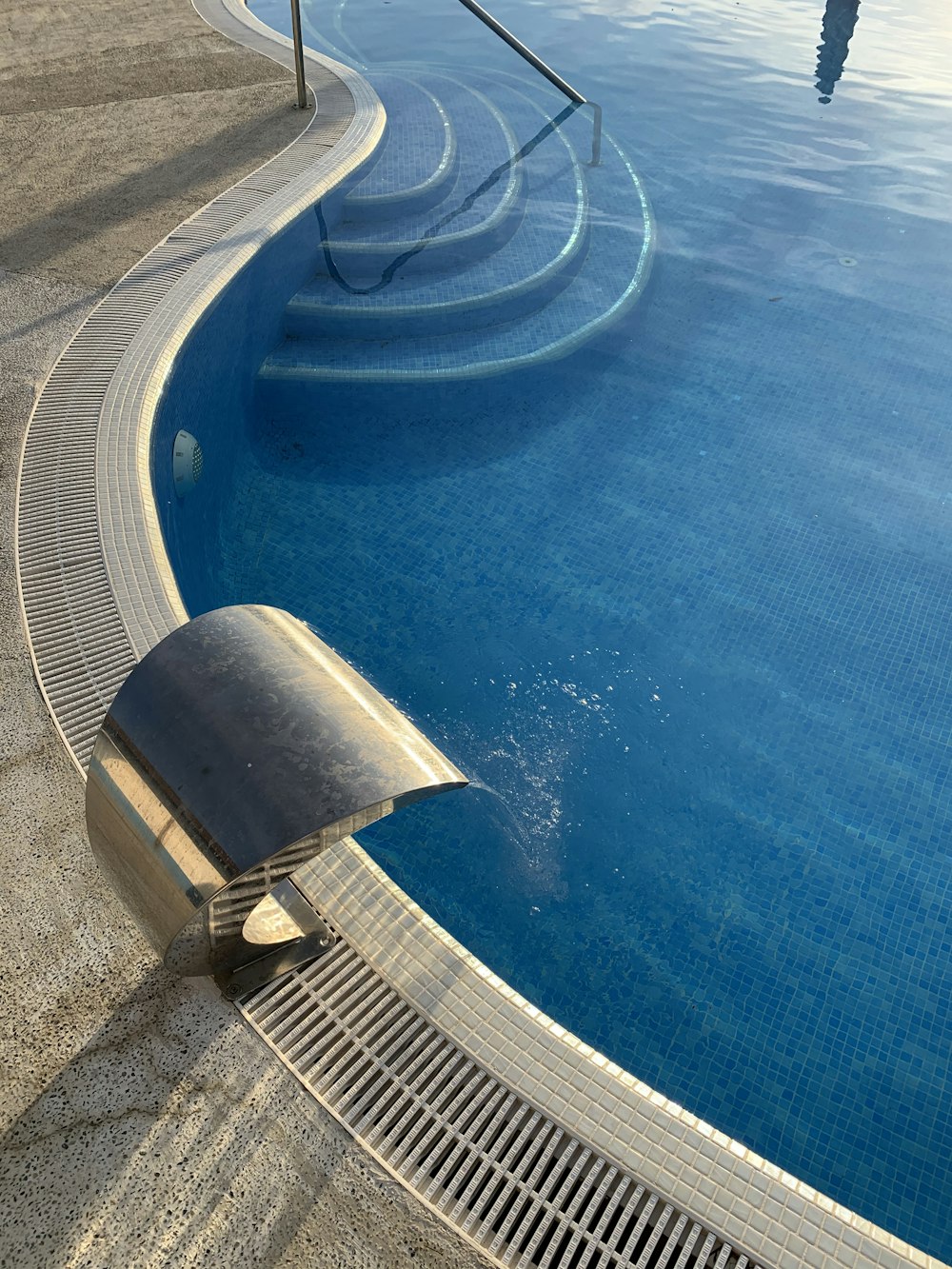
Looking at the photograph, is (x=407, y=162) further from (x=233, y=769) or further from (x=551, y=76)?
(x=233, y=769)

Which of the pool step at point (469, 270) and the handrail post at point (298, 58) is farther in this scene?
the handrail post at point (298, 58)

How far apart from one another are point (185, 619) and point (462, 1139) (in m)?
2.27

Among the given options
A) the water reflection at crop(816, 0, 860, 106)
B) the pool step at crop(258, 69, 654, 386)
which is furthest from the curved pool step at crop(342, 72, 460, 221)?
the water reflection at crop(816, 0, 860, 106)

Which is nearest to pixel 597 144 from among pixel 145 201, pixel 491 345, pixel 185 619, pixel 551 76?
pixel 551 76

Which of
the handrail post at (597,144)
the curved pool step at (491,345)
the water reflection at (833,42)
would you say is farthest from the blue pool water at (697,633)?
the water reflection at (833,42)

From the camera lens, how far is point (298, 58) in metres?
7.33

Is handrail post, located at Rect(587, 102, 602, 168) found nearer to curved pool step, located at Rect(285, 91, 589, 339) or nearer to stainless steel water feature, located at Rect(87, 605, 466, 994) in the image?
curved pool step, located at Rect(285, 91, 589, 339)

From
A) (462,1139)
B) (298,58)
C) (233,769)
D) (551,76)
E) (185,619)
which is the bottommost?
(462,1139)

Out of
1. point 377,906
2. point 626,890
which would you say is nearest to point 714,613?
point 626,890

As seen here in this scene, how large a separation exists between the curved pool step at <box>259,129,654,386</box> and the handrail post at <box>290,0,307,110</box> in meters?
2.67

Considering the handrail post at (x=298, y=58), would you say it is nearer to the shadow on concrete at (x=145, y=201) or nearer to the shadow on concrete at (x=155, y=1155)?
the shadow on concrete at (x=145, y=201)

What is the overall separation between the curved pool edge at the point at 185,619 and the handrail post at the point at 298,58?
3.41 ft

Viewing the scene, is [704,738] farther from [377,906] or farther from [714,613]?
[377,906]

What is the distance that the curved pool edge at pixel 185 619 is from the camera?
8.15 feet
